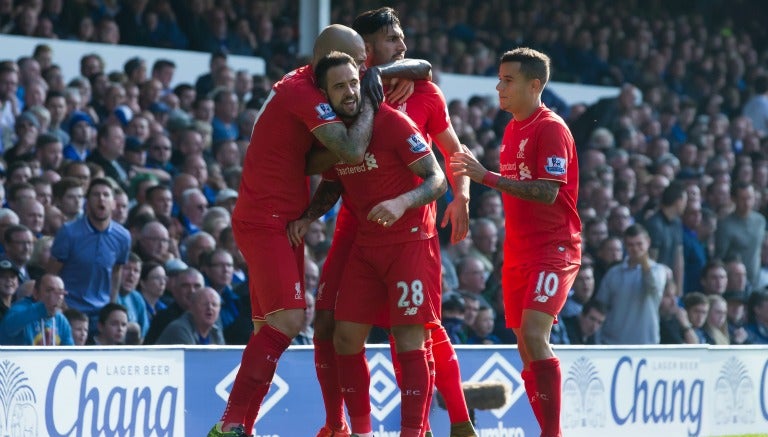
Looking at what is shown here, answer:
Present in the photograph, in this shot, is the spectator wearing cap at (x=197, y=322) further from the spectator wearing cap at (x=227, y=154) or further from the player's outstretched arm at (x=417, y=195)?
the player's outstretched arm at (x=417, y=195)

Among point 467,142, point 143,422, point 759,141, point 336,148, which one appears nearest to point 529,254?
point 336,148

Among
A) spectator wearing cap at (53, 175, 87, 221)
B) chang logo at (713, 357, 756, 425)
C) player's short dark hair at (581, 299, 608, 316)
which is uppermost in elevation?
spectator wearing cap at (53, 175, 87, 221)

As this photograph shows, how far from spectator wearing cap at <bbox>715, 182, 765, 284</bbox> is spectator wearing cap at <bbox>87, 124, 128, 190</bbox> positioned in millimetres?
6892

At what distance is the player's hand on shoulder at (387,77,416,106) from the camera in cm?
705

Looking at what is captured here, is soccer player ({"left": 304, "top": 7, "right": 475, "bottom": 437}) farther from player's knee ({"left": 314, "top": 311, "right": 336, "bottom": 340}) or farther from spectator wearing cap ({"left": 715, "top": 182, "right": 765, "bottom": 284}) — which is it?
spectator wearing cap ({"left": 715, "top": 182, "right": 765, "bottom": 284})

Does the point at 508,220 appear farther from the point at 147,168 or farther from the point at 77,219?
the point at 147,168

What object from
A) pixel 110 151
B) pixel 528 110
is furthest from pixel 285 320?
pixel 110 151

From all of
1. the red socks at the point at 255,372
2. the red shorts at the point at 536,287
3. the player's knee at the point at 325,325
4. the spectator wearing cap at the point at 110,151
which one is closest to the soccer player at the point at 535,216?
the red shorts at the point at 536,287

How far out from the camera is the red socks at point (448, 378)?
6.96m

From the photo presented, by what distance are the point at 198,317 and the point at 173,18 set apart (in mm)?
6445

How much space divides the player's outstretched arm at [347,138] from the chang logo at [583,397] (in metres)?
3.27

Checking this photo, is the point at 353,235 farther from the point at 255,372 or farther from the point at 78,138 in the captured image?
the point at 78,138

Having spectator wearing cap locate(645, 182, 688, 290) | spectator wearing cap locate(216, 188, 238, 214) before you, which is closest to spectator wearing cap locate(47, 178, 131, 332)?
spectator wearing cap locate(216, 188, 238, 214)

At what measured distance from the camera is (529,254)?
7.12m
